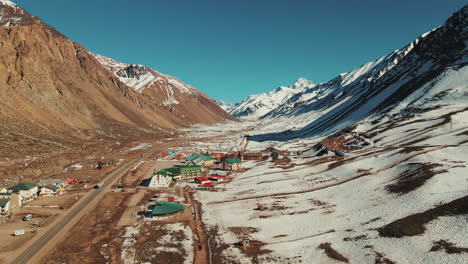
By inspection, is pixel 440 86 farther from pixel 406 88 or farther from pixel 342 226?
pixel 342 226

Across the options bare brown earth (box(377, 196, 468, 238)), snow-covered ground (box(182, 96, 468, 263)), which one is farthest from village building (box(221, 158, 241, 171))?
bare brown earth (box(377, 196, 468, 238))

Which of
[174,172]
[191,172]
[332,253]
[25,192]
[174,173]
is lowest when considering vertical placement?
[332,253]

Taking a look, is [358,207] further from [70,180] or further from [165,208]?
[70,180]

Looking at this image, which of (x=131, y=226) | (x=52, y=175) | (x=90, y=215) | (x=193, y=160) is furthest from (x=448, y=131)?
(x=52, y=175)

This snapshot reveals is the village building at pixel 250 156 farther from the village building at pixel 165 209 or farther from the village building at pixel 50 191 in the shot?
the village building at pixel 50 191

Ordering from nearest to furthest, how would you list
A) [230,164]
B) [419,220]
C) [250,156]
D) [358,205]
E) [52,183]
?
1. [419,220]
2. [358,205]
3. [52,183]
4. [230,164]
5. [250,156]

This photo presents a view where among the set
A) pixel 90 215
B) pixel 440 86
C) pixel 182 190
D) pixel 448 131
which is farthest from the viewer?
pixel 440 86

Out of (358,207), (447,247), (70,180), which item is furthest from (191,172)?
(447,247)
